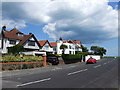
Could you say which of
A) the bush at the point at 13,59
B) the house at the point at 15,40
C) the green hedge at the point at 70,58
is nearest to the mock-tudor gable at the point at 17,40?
the house at the point at 15,40

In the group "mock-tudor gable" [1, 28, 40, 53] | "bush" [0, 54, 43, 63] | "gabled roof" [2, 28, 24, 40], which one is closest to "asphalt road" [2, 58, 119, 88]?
"bush" [0, 54, 43, 63]

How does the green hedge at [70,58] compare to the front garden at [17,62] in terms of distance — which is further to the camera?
the green hedge at [70,58]

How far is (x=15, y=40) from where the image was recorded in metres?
48.8

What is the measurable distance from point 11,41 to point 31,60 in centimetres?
2464

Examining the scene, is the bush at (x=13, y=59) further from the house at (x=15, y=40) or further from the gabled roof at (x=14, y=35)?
the gabled roof at (x=14, y=35)

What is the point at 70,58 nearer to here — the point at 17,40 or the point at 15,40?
the point at 17,40

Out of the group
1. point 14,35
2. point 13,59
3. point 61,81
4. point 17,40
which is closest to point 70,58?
point 17,40

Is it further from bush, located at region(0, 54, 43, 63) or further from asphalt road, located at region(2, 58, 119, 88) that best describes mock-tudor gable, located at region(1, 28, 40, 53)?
asphalt road, located at region(2, 58, 119, 88)

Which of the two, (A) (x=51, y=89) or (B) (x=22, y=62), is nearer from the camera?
(A) (x=51, y=89)

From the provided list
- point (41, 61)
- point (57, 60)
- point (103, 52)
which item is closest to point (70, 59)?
point (57, 60)

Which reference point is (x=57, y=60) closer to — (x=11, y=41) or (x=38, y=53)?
(x=38, y=53)

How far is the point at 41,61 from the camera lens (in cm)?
2833

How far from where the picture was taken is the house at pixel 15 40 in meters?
45.9

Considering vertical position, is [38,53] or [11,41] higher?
[11,41]
